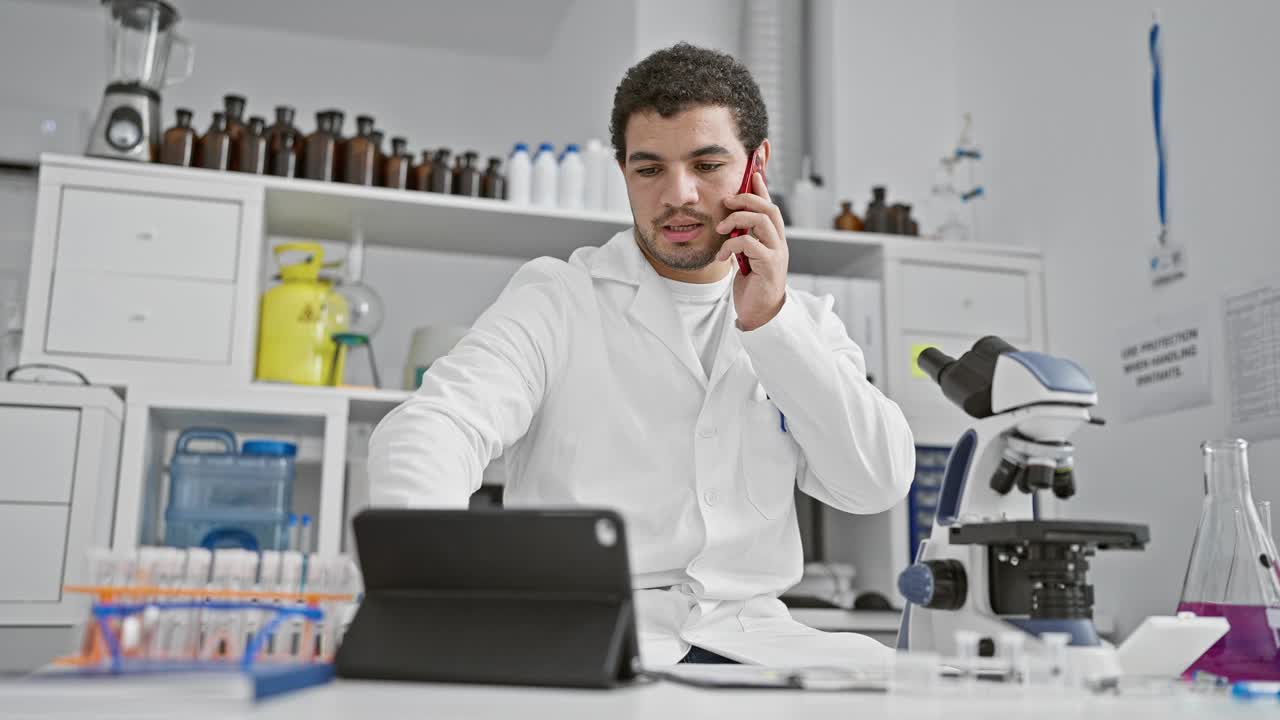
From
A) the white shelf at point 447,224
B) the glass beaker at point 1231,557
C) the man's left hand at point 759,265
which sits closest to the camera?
the glass beaker at point 1231,557

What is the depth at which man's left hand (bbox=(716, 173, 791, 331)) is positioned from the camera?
4.03 feet

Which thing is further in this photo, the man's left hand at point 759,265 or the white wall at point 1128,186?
the white wall at point 1128,186

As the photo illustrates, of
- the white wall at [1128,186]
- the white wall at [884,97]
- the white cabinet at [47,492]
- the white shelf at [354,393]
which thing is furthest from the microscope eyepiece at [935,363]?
the white wall at [884,97]

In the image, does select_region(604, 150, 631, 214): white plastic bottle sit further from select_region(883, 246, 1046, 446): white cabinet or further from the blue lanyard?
the blue lanyard

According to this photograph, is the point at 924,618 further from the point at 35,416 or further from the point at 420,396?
the point at 35,416

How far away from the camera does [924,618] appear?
0.98 metres

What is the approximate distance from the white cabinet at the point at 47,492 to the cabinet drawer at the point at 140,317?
15 cm

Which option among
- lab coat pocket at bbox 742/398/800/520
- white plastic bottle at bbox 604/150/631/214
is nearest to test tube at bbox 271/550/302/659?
lab coat pocket at bbox 742/398/800/520

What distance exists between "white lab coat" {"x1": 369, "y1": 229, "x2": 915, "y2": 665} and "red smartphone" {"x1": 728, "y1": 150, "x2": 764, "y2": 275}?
0.20ft

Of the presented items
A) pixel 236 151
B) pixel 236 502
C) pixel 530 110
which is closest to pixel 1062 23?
pixel 530 110

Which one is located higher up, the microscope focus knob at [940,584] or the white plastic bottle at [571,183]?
the white plastic bottle at [571,183]

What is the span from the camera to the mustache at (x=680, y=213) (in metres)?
1.44

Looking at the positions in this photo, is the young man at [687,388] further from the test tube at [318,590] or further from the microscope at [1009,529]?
the test tube at [318,590]

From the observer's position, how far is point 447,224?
9.30ft
